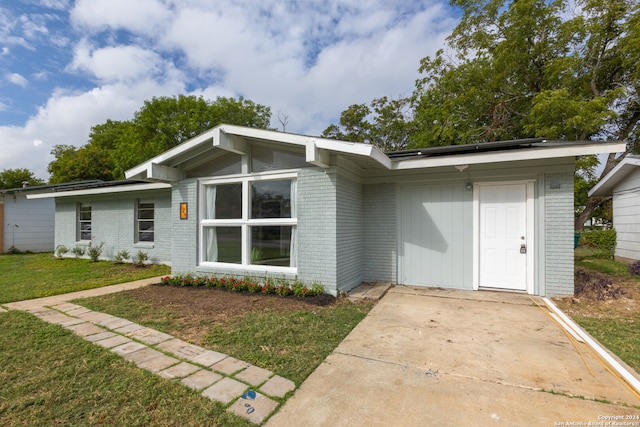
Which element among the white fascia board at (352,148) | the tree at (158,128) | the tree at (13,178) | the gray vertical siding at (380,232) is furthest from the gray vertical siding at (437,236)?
the tree at (13,178)

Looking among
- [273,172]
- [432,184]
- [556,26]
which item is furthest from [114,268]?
[556,26]

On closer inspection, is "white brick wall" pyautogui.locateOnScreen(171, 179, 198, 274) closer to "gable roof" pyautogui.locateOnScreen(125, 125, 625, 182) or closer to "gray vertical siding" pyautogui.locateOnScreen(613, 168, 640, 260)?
"gable roof" pyautogui.locateOnScreen(125, 125, 625, 182)

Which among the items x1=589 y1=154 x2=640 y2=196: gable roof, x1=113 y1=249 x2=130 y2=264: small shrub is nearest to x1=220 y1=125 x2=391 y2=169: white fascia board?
x1=113 y1=249 x2=130 y2=264: small shrub

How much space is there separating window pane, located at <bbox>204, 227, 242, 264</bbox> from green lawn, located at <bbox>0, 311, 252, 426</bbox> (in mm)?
3093

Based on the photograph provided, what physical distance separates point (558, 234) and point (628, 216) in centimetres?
802

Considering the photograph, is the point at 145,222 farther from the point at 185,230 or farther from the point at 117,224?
the point at 185,230

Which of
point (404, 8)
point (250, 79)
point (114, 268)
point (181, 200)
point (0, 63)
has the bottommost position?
point (114, 268)

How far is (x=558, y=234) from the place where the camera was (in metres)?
4.90

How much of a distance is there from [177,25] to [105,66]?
4.32m

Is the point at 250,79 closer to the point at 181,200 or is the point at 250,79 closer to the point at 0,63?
the point at 0,63

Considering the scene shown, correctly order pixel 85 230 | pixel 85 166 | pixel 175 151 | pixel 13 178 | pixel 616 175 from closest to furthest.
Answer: pixel 175 151 → pixel 616 175 → pixel 85 230 → pixel 85 166 → pixel 13 178

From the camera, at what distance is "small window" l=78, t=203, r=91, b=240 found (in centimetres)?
1094

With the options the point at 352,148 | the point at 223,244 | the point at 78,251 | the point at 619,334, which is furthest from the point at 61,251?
the point at 619,334

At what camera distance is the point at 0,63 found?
724cm
